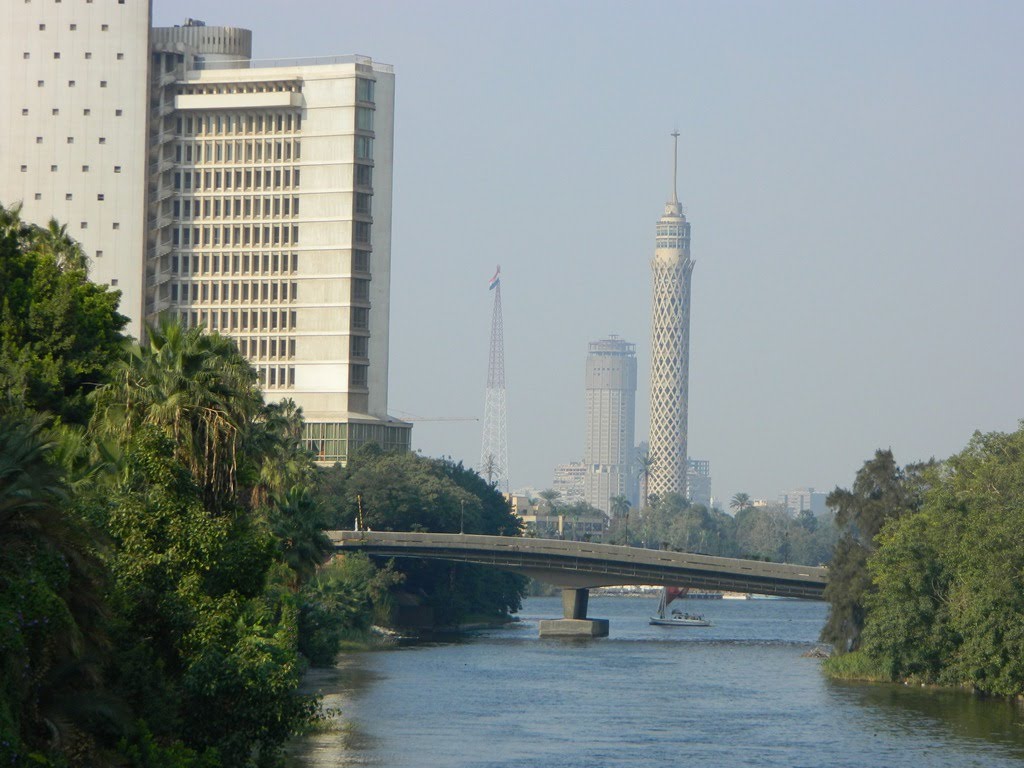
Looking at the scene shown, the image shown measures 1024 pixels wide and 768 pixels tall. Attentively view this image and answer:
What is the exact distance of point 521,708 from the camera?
3428 inches

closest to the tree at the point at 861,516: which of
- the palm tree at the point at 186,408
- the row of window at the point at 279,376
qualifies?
the palm tree at the point at 186,408

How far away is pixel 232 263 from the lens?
188 meters

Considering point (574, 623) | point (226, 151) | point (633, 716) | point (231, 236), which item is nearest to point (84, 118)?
point (226, 151)

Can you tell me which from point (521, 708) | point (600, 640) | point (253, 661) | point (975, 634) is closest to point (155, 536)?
point (253, 661)

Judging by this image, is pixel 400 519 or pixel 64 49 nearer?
pixel 400 519

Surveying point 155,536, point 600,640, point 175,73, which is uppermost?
point 175,73

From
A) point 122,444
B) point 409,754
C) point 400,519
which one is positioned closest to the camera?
point 122,444

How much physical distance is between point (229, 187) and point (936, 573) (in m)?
112

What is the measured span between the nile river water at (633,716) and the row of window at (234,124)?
77141 mm

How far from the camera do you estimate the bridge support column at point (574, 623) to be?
15250 centimetres

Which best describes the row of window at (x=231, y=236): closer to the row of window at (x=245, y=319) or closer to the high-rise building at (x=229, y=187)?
the high-rise building at (x=229, y=187)

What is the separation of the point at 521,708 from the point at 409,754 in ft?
64.2

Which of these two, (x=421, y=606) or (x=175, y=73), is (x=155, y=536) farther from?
(x=175, y=73)

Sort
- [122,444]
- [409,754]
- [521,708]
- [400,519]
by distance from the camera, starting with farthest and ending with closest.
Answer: [400,519] < [521,708] < [409,754] < [122,444]
